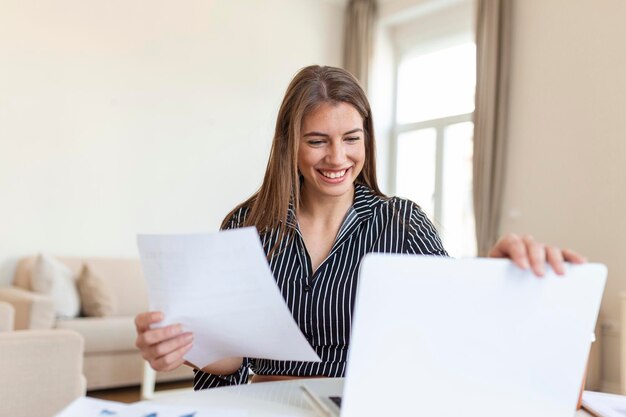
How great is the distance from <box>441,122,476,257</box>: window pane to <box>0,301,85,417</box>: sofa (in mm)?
3644

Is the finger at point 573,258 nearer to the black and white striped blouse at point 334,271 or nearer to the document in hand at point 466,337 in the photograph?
the document in hand at point 466,337

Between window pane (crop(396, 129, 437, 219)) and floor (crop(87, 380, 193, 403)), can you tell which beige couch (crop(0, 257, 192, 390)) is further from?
window pane (crop(396, 129, 437, 219))

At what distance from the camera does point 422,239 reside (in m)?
1.38

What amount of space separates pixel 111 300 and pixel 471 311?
12.7ft

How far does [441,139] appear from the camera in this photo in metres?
5.48

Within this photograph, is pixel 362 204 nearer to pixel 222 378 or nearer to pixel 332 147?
pixel 332 147

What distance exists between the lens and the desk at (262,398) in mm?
875

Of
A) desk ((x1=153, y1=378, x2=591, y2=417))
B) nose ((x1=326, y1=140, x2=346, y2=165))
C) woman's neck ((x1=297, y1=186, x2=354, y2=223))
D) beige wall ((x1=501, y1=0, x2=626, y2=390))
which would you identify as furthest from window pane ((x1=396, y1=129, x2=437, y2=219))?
desk ((x1=153, y1=378, x2=591, y2=417))

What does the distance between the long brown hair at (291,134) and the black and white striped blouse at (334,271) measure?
4 centimetres

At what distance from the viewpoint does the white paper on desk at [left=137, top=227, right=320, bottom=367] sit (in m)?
0.77

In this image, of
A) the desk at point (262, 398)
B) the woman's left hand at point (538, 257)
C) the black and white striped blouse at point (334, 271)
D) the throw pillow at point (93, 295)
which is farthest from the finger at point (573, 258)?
the throw pillow at point (93, 295)

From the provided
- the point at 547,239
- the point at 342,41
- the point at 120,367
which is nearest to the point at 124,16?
the point at 342,41

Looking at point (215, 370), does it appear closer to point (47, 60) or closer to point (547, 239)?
point (547, 239)

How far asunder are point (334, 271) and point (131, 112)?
3976 millimetres
